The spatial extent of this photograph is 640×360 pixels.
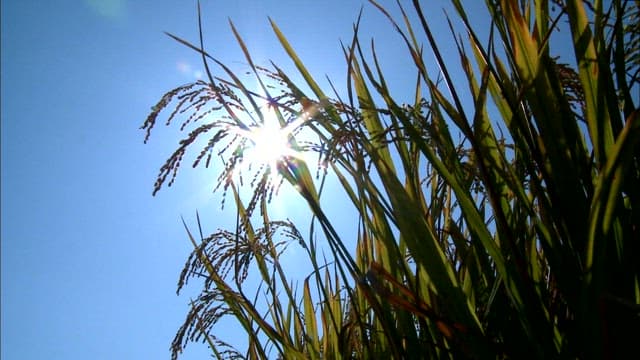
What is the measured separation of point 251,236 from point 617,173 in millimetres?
1183

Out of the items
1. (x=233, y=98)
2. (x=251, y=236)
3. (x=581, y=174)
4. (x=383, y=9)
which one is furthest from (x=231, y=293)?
(x=581, y=174)

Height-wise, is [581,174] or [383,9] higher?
[383,9]

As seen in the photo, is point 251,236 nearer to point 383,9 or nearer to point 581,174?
point 383,9

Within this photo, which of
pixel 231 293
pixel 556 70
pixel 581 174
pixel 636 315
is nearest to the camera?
pixel 636 315

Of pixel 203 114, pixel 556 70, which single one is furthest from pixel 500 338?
pixel 203 114

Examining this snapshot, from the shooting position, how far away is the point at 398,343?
3.35 ft

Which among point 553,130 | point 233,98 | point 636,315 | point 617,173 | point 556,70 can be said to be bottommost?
point 636,315

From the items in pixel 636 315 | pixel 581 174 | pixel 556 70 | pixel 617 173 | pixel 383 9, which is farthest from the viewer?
pixel 383 9

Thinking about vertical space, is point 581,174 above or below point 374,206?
below

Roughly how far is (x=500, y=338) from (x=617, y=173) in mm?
447

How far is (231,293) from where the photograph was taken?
5.23ft

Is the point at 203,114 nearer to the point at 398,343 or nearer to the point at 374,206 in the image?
the point at 374,206

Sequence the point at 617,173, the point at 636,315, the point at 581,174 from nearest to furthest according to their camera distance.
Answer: the point at 617,173
the point at 636,315
the point at 581,174

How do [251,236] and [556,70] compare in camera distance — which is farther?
[251,236]
